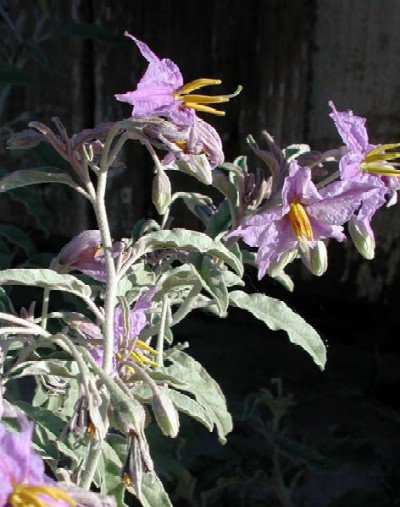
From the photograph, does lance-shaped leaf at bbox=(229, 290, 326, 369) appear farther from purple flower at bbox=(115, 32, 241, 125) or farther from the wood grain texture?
the wood grain texture

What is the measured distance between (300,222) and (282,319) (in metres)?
0.22

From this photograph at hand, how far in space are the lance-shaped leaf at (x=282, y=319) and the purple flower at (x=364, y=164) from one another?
182mm

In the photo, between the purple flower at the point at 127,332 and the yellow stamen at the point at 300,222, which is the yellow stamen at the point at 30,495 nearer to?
the purple flower at the point at 127,332

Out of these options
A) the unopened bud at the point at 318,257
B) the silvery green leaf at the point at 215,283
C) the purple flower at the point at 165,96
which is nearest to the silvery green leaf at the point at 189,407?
the silvery green leaf at the point at 215,283

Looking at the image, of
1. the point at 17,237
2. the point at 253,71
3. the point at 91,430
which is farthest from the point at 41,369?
the point at 253,71

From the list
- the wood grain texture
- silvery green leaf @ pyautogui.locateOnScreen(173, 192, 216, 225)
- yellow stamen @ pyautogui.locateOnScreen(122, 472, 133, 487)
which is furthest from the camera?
the wood grain texture

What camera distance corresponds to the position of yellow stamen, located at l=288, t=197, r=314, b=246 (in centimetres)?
109

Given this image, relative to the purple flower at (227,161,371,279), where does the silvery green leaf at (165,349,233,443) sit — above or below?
below

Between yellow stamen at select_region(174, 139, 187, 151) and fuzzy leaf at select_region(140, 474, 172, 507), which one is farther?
fuzzy leaf at select_region(140, 474, 172, 507)

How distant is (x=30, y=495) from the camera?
77 centimetres

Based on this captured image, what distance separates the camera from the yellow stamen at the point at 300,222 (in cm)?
109

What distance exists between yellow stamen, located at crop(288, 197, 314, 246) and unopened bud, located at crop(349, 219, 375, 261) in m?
0.08

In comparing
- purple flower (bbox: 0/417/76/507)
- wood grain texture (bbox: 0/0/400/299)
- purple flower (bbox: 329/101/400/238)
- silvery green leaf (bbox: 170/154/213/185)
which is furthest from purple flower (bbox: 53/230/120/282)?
wood grain texture (bbox: 0/0/400/299)

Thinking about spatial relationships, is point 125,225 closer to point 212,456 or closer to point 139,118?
point 212,456
